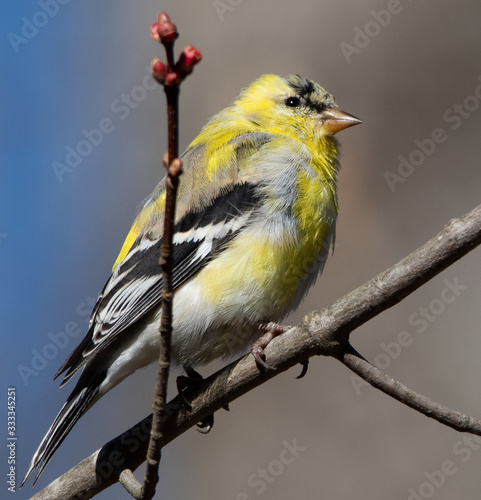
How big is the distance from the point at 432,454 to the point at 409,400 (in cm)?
186

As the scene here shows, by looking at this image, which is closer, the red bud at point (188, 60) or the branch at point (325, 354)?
the red bud at point (188, 60)

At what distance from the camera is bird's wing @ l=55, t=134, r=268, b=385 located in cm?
326

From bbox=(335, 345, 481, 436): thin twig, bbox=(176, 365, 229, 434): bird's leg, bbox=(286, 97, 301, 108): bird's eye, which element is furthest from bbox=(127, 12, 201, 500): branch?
bbox=(286, 97, 301, 108): bird's eye

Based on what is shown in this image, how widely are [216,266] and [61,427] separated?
994 mm

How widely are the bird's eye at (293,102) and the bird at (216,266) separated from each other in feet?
1.92

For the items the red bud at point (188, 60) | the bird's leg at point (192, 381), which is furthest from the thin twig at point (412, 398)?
the red bud at point (188, 60)

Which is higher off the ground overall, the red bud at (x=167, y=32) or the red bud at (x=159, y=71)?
the red bud at (x=167, y=32)

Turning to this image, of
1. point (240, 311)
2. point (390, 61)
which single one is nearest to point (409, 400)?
point (240, 311)

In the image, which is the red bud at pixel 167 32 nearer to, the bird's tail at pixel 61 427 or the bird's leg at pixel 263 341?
the bird's leg at pixel 263 341

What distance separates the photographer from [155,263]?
11.0 ft

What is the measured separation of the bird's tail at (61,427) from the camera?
3.17 m

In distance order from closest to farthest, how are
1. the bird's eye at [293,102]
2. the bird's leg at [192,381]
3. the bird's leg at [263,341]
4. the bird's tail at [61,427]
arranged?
the bird's leg at [263,341] < the bird's tail at [61,427] < the bird's leg at [192,381] < the bird's eye at [293,102]

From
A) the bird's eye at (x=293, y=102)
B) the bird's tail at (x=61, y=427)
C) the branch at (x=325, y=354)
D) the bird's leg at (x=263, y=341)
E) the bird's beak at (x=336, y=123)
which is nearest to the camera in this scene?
the branch at (x=325, y=354)

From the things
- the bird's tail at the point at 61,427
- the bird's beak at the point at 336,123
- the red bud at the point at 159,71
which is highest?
the red bud at the point at 159,71
